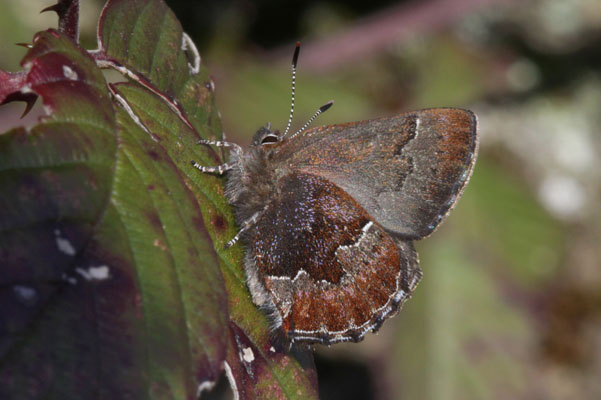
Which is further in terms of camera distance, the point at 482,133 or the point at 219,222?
the point at 482,133

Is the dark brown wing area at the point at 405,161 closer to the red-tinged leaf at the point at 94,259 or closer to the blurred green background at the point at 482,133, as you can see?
the red-tinged leaf at the point at 94,259

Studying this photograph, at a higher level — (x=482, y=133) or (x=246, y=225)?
(x=246, y=225)

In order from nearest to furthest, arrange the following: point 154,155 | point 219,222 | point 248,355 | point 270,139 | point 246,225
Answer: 1. point 154,155
2. point 248,355
3. point 219,222
4. point 246,225
5. point 270,139

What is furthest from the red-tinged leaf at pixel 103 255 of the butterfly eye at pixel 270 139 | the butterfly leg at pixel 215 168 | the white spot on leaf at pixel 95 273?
the butterfly eye at pixel 270 139

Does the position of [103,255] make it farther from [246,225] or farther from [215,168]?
[246,225]

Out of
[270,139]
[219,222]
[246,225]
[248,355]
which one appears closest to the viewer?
[248,355]

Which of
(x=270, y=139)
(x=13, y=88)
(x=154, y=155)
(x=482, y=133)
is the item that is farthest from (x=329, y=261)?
(x=482, y=133)

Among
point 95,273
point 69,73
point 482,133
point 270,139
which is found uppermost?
point 69,73

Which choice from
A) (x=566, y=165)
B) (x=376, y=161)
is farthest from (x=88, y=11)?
(x=566, y=165)

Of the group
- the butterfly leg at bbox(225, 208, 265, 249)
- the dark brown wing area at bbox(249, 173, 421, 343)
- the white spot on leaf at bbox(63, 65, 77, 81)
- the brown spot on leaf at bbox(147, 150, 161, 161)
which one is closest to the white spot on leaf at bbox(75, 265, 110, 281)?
the brown spot on leaf at bbox(147, 150, 161, 161)

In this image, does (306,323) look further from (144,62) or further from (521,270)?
(521,270)
